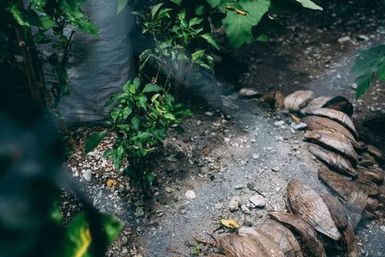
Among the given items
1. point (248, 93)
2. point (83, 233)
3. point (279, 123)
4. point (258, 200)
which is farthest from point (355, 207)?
point (83, 233)

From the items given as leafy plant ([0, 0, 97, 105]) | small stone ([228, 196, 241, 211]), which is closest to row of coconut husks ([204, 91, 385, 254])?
small stone ([228, 196, 241, 211])

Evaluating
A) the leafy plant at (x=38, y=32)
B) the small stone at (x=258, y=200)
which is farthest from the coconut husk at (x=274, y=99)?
the leafy plant at (x=38, y=32)

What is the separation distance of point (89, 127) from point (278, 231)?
1529 millimetres

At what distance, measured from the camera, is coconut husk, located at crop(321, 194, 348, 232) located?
254cm

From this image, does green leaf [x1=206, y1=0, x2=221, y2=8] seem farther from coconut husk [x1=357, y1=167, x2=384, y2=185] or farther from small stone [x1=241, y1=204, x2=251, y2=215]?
coconut husk [x1=357, y1=167, x2=384, y2=185]

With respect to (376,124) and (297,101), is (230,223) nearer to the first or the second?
(297,101)

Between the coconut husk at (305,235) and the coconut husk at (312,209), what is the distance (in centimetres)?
6

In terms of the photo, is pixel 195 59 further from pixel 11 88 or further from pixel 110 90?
pixel 11 88

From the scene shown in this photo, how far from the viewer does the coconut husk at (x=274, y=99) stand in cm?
355

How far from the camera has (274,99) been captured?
3574mm

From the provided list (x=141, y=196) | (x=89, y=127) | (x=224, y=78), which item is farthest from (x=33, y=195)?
(x=224, y=78)

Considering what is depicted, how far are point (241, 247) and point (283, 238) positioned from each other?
31 cm

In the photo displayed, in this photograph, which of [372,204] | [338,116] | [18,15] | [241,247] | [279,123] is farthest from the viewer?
[279,123]

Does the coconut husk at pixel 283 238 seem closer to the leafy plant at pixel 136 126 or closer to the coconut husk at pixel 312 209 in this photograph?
the coconut husk at pixel 312 209
